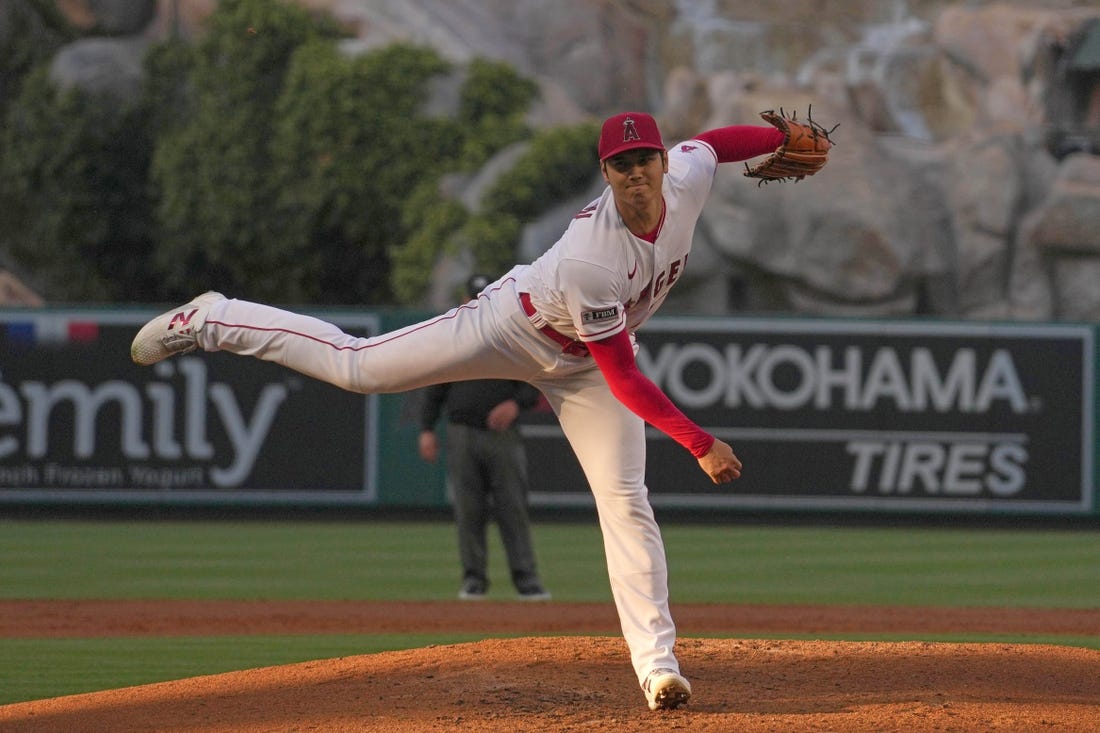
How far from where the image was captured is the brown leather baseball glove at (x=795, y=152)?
234 inches

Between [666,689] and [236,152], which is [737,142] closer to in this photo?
[666,689]

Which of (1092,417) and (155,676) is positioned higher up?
(1092,417)

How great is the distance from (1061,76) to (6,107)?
21.4 m

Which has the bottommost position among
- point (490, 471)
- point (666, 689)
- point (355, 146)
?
point (666, 689)

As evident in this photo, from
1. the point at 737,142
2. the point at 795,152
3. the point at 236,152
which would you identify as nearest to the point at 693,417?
the point at 737,142

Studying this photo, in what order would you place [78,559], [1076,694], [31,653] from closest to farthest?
[1076,694]
[31,653]
[78,559]

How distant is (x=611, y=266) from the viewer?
17.9 ft

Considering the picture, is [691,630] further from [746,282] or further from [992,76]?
[992,76]

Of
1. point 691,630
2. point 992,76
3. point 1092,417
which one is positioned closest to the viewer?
point 691,630

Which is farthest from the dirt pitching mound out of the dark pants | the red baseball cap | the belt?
the dark pants

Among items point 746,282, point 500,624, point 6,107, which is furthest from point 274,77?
point 500,624

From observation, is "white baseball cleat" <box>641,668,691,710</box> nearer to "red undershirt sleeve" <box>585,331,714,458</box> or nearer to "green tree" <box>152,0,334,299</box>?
"red undershirt sleeve" <box>585,331,714,458</box>

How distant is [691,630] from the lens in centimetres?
883

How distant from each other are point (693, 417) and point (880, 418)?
1.71 meters
